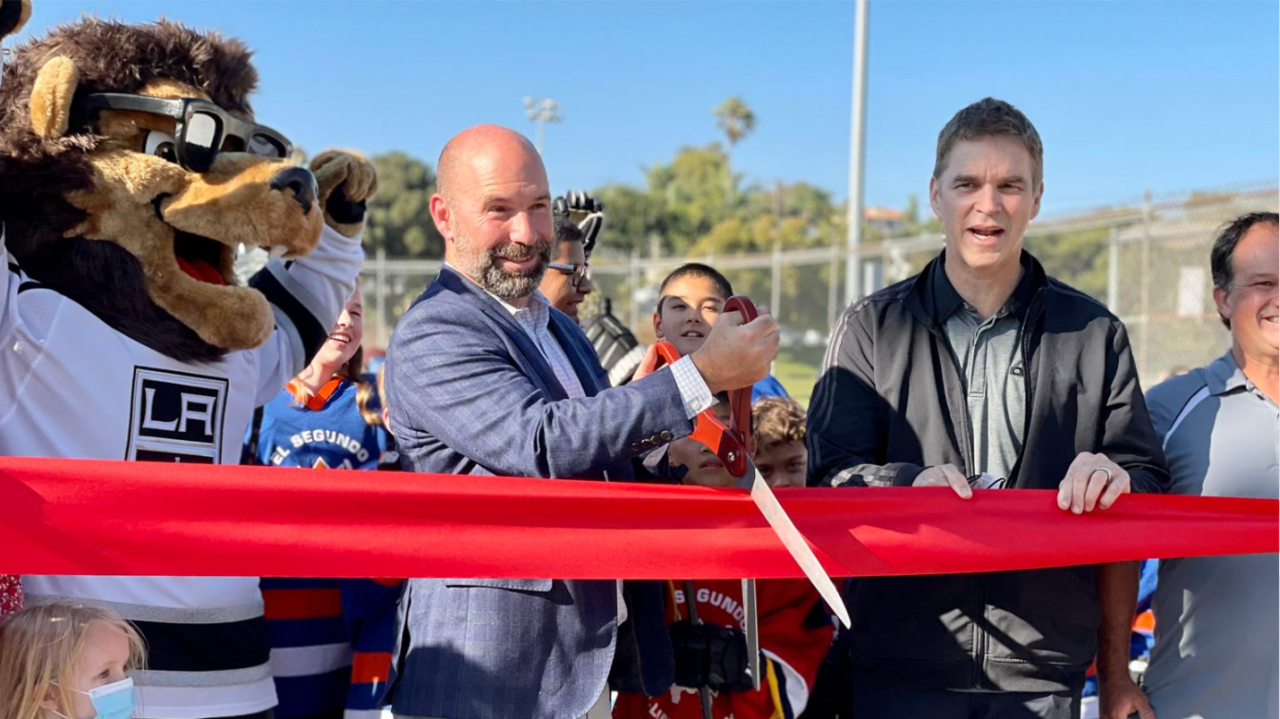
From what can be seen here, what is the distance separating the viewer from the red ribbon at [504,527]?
2.27 metres

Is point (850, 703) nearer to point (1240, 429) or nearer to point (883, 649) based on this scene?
point (883, 649)

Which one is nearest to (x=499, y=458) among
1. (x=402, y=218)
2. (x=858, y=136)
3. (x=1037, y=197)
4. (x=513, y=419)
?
(x=513, y=419)

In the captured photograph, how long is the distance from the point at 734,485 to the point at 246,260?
3.29 metres

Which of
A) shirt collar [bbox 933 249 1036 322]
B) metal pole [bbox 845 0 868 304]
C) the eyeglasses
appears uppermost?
metal pole [bbox 845 0 868 304]

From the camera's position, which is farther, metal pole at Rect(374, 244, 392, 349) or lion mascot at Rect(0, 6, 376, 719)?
metal pole at Rect(374, 244, 392, 349)

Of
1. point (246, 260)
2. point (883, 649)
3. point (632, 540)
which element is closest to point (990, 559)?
point (883, 649)

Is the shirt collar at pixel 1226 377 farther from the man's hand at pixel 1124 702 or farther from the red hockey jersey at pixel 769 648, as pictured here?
the red hockey jersey at pixel 769 648

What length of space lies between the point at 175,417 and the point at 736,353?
158 centimetres

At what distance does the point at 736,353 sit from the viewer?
2.27m

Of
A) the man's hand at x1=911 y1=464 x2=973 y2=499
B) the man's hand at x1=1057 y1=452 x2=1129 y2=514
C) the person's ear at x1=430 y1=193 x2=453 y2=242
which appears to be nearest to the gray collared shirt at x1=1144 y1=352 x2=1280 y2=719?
the man's hand at x1=1057 y1=452 x2=1129 y2=514

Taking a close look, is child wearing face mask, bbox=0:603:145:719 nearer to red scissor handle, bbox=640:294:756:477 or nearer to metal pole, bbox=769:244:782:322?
red scissor handle, bbox=640:294:756:477

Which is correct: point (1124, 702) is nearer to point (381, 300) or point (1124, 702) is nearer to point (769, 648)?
point (769, 648)

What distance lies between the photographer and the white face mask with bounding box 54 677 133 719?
2.32 metres

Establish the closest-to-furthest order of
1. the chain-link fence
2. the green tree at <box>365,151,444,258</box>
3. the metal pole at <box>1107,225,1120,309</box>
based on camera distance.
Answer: the chain-link fence, the metal pole at <box>1107,225,1120,309</box>, the green tree at <box>365,151,444,258</box>
